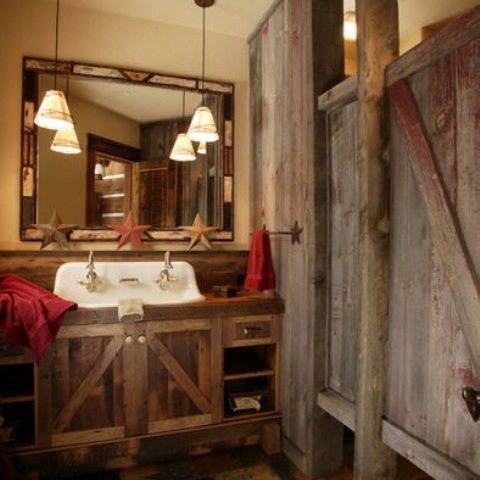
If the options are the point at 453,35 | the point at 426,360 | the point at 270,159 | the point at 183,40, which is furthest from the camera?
the point at 183,40

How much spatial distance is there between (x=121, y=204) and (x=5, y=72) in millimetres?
983

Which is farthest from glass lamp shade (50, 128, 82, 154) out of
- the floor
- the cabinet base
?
the floor

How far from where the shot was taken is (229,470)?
76.9 inches

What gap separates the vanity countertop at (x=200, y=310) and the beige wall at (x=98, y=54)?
61 cm

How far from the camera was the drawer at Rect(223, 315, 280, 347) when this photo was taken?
2.07m

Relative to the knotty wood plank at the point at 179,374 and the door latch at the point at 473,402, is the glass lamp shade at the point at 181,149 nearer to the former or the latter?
the knotty wood plank at the point at 179,374

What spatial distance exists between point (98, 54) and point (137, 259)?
1300mm

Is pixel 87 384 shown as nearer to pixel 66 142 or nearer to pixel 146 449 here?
pixel 146 449

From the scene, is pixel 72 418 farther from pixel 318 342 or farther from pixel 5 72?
pixel 5 72

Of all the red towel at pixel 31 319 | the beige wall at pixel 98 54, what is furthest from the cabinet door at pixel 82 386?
the beige wall at pixel 98 54

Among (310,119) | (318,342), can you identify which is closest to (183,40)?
(310,119)

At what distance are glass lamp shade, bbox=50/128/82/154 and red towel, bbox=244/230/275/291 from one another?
3.96 ft

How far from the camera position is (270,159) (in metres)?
2.36

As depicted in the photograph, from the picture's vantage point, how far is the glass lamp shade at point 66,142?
227 centimetres
